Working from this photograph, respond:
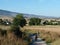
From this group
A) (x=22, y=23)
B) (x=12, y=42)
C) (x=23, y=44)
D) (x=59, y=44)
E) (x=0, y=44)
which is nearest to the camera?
Answer: (x=0, y=44)

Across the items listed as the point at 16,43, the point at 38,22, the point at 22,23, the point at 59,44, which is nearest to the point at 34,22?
the point at 38,22

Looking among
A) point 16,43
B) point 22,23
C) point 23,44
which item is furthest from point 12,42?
point 22,23

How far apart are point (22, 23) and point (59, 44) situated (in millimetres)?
→ 41484

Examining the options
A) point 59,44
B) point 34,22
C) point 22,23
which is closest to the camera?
point 59,44

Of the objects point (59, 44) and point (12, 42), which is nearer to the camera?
point (12, 42)

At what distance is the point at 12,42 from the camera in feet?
43.2

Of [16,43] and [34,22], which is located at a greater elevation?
[16,43]

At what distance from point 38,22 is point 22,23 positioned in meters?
22.5

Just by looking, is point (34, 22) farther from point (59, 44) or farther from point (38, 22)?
point (59, 44)

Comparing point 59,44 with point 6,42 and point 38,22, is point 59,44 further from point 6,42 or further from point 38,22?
point 38,22

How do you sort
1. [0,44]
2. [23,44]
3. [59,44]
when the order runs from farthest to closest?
1. [59,44]
2. [23,44]
3. [0,44]

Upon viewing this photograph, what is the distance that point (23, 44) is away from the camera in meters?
15.2

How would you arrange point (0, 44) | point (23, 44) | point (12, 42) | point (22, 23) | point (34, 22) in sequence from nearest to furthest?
point (0, 44) < point (12, 42) < point (23, 44) < point (22, 23) < point (34, 22)

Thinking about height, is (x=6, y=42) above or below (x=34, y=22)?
above
